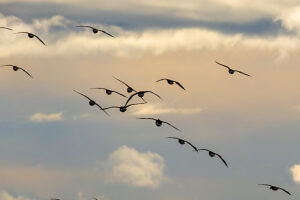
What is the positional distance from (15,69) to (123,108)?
1958cm

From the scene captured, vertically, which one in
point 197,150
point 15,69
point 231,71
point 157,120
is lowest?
point 197,150

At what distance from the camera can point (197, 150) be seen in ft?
226

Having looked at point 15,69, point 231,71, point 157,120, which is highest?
point 231,71

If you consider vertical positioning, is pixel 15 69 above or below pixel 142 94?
above

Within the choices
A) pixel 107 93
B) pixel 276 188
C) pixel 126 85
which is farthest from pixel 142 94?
pixel 276 188

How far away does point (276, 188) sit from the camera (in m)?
80.6

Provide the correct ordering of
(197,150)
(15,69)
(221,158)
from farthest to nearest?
1. (15,69)
2. (221,158)
3. (197,150)

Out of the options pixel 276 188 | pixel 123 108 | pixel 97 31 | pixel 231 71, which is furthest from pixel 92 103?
pixel 276 188

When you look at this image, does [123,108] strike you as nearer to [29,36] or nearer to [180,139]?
[180,139]

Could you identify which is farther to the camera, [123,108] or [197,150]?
[123,108]

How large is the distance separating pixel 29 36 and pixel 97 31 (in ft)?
32.8

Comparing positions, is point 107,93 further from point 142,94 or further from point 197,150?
point 197,150

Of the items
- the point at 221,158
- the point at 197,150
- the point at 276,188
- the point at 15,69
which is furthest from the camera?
the point at 15,69

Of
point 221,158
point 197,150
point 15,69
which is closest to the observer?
point 197,150
